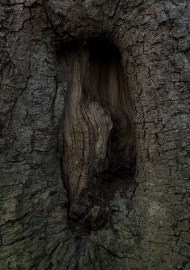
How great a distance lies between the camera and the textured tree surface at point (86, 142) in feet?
4.50

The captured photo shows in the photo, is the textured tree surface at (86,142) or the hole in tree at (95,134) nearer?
the textured tree surface at (86,142)

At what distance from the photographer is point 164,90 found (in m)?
1.49

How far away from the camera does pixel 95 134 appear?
173 centimetres

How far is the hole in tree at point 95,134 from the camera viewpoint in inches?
Result: 64.6

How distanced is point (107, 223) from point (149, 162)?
50 cm

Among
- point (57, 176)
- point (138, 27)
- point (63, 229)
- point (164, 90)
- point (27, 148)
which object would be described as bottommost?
point (63, 229)

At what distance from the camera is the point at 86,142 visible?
170 cm

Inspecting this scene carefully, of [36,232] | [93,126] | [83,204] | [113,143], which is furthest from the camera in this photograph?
[113,143]

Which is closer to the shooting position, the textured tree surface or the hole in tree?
the textured tree surface

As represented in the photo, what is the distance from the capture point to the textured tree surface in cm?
137

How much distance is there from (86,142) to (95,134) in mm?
97

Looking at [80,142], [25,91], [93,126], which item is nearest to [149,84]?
[93,126]

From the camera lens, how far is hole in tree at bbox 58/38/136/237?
64.6 inches

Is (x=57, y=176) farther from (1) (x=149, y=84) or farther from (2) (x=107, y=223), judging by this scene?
(1) (x=149, y=84)
